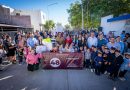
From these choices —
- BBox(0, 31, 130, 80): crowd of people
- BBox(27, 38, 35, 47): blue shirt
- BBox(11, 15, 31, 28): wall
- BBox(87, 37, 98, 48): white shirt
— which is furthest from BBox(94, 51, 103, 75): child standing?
BBox(11, 15, 31, 28): wall

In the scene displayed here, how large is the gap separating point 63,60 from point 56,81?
203 centimetres

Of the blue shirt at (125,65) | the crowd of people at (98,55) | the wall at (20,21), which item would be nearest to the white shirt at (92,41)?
the crowd of people at (98,55)

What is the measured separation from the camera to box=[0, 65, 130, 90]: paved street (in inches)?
280

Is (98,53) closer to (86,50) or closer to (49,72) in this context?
Answer: (86,50)

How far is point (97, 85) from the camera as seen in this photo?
7.25 m

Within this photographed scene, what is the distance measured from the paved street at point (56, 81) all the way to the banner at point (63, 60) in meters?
0.48

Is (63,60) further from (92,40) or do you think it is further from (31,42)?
(31,42)

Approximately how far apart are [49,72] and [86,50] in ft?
8.01

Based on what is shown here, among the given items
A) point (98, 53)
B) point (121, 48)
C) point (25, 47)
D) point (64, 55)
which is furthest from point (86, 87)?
point (25, 47)

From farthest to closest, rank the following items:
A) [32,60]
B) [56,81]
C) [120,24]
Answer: [120,24], [32,60], [56,81]

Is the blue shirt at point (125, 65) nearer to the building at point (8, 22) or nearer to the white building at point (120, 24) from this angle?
the white building at point (120, 24)

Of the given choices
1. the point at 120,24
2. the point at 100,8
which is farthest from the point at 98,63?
the point at 100,8

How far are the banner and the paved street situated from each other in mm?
484

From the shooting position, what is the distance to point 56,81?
25.7 feet
